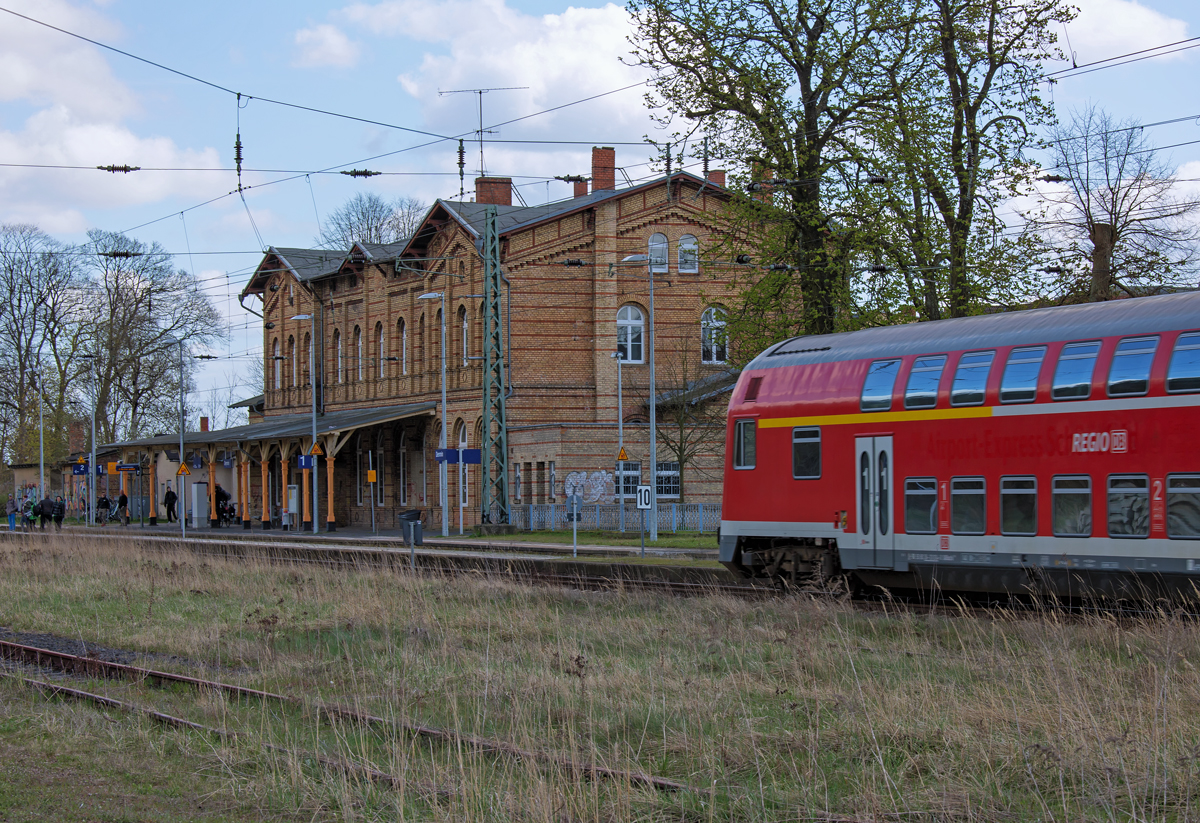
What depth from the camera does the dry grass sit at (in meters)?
6.61

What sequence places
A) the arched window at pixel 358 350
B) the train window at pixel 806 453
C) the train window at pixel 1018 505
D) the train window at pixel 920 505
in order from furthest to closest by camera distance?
the arched window at pixel 358 350
the train window at pixel 806 453
the train window at pixel 920 505
the train window at pixel 1018 505

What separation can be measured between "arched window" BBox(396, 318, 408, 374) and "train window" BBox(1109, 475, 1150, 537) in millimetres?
39764

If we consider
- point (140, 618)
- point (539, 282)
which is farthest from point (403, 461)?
point (140, 618)

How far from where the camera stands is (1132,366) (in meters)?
13.4

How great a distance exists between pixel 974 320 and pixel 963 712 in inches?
330

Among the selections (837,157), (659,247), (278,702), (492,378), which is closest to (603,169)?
(659,247)

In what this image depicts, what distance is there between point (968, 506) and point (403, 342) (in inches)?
1523

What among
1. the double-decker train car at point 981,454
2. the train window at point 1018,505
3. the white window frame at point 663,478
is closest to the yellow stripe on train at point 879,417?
the double-decker train car at point 981,454

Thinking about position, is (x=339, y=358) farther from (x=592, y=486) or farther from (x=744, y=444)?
(x=744, y=444)

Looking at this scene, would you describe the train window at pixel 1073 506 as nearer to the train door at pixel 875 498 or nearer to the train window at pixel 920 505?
the train window at pixel 920 505

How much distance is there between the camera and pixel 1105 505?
44.5 feet

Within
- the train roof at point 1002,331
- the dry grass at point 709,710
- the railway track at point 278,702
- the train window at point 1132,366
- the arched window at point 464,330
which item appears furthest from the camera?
the arched window at point 464,330

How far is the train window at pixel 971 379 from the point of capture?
14820 millimetres

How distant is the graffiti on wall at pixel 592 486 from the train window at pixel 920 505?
26.5 meters
